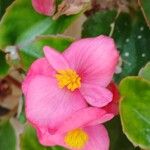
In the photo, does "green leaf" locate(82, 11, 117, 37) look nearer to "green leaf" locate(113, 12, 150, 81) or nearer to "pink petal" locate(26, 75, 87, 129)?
"green leaf" locate(113, 12, 150, 81)

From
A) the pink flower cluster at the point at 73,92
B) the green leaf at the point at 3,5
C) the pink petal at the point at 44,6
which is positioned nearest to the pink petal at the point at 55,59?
the pink flower cluster at the point at 73,92

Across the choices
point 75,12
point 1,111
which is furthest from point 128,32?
point 1,111

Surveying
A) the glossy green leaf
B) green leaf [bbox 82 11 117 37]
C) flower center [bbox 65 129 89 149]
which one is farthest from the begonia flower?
green leaf [bbox 82 11 117 37]

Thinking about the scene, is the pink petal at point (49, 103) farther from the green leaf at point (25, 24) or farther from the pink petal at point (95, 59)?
the green leaf at point (25, 24)

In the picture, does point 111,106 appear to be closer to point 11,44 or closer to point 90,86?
point 90,86

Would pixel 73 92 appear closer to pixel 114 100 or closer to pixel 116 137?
pixel 114 100

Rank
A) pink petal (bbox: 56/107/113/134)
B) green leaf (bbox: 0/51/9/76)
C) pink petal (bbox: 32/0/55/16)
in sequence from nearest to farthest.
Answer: pink petal (bbox: 56/107/113/134) → pink petal (bbox: 32/0/55/16) → green leaf (bbox: 0/51/9/76)
